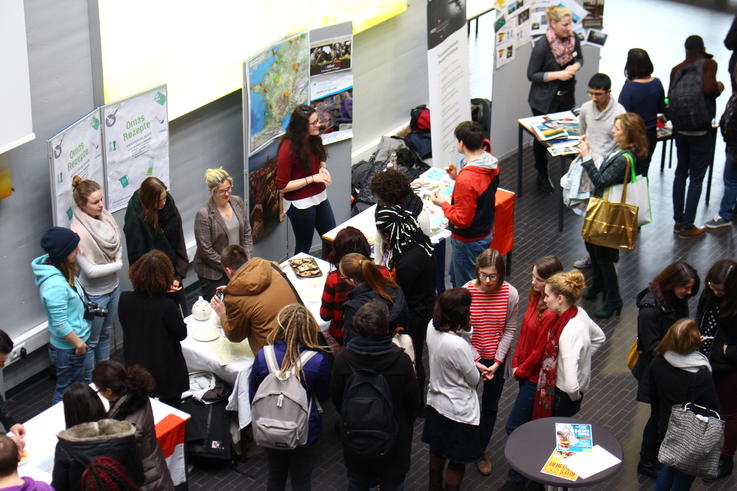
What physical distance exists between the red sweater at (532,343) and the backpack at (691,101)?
3526 mm

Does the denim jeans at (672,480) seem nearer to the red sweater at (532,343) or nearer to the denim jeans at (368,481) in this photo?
the red sweater at (532,343)

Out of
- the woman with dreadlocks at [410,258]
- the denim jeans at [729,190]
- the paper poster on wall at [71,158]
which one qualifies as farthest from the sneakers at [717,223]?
the paper poster on wall at [71,158]

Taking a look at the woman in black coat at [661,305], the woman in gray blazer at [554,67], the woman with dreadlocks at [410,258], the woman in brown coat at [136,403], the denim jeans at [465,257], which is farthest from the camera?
the woman in gray blazer at [554,67]

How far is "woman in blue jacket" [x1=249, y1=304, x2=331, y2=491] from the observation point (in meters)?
4.57

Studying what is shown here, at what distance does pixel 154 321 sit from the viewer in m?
5.11

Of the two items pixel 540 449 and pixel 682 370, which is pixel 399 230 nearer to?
pixel 540 449

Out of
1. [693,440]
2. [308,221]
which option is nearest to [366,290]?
[693,440]

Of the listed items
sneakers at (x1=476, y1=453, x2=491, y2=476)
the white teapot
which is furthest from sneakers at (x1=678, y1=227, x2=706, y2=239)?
the white teapot

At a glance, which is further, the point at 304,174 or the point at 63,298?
the point at 304,174

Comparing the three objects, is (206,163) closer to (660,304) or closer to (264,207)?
(264,207)

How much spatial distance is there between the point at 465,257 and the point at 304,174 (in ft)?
4.54

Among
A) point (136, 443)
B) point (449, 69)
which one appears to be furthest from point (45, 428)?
point (449, 69)

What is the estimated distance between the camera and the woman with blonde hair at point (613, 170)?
6.73m

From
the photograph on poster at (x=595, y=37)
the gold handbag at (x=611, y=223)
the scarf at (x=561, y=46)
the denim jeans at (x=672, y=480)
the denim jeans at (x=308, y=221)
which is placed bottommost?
the denim jeans at (x=672, y=480)
